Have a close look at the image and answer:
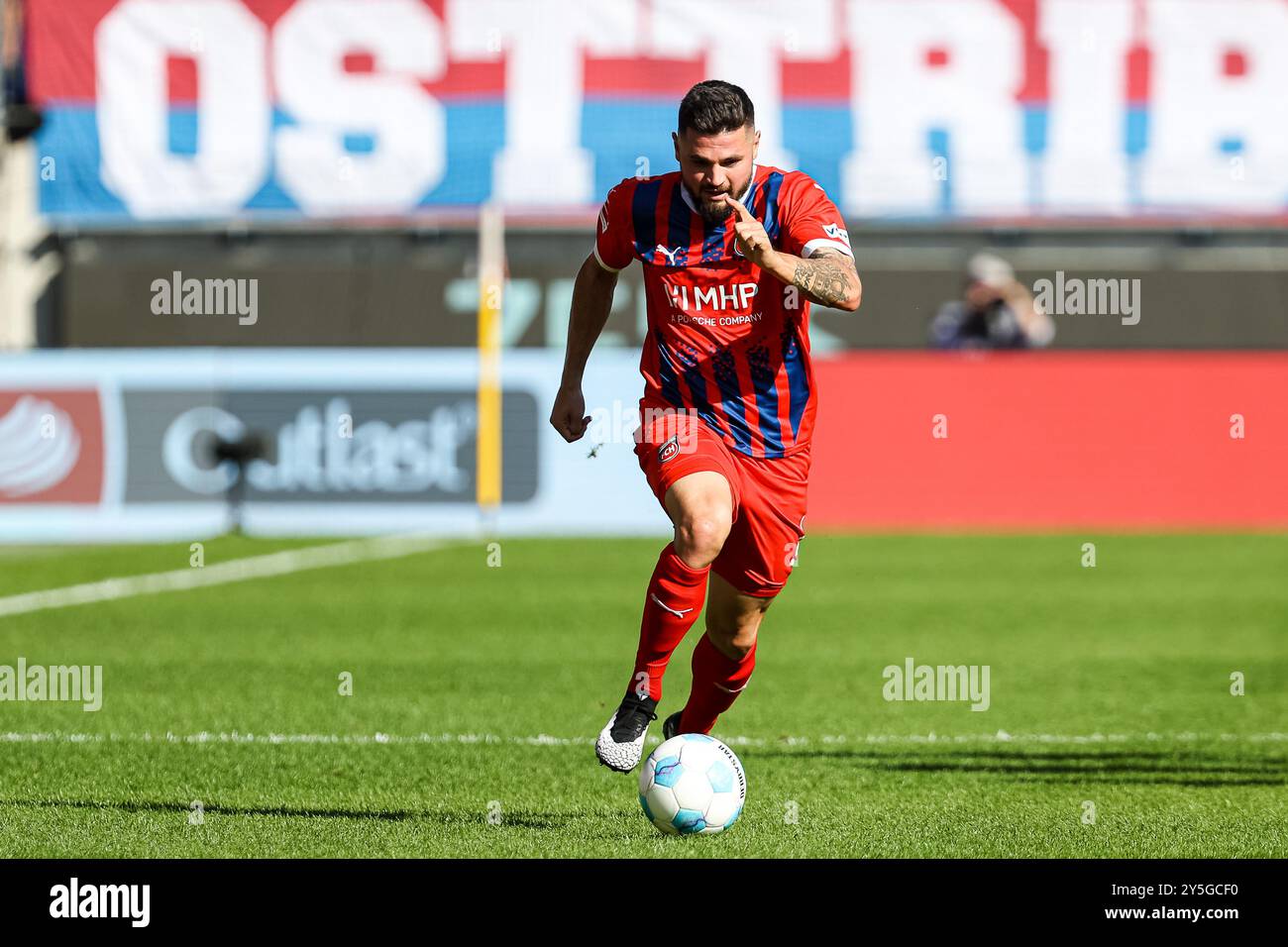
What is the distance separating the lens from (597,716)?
8.70 m

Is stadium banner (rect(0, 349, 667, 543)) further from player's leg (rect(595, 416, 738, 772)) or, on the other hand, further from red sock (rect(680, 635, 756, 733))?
player's leg (rect(595, 416, 738, 772))

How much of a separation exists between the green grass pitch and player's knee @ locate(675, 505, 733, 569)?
82 cm

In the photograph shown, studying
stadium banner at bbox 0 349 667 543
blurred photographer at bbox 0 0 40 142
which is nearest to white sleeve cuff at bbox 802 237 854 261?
stadium banner at bbox 0 349 667 543

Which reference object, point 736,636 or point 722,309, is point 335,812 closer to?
point 736,636

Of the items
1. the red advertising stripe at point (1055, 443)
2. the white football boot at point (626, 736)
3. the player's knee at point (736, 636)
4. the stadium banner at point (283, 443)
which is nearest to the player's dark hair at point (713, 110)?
the player's knee at point (736, 636)

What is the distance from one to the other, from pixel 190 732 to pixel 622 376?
34.0ft

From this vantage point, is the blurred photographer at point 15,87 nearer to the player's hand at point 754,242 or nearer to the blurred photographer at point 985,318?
the blurred photographer at point 985,318

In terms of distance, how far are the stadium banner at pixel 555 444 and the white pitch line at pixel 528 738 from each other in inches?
335

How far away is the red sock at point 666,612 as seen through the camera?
6.00 m

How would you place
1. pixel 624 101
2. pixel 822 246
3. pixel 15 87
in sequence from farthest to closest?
pixel 624 101
pixel 15 87
pixel 822 246

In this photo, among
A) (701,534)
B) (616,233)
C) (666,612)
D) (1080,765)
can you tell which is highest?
(616,233)

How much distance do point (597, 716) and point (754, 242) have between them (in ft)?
12.3

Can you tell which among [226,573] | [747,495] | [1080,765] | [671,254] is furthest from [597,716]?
[226,573]
